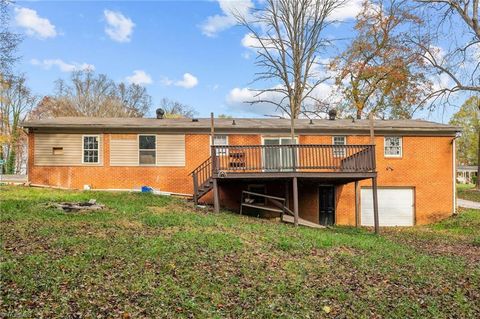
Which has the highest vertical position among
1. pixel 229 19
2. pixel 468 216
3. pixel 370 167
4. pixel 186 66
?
pixel 229 19

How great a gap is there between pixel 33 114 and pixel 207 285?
44444 mm

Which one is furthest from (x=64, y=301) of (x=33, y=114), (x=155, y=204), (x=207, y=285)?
(x=33, y=114)

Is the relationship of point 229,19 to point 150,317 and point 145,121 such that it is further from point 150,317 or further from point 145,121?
point 150,317

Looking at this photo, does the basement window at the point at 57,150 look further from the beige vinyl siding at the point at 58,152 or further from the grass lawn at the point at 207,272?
the grass lawn at the point at 207,272

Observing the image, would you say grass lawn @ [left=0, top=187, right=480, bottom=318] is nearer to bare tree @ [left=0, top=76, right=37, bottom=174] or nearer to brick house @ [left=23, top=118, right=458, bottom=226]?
brick house @ [left=23, top=118, right=458, bottom=226]

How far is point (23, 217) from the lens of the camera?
34.9 feet

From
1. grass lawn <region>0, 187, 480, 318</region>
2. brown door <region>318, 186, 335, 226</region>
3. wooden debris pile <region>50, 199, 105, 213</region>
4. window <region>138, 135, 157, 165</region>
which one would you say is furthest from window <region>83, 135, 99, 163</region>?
brown door <region>318, 186, 335, 226</region>

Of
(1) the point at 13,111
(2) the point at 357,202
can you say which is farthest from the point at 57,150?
(1) the point at 13,111

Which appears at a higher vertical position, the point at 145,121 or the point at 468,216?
the point at 145,121

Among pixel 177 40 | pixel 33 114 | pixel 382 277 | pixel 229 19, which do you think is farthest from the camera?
pixel 33 114

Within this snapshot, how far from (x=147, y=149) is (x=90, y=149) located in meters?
2.62

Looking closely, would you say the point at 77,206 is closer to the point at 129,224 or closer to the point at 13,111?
the point at 129,224

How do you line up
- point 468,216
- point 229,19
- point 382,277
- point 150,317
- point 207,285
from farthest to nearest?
point 229,19, point 468,216, point 382,277, point 207,285, point 150,317

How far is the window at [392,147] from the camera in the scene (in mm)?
19734
